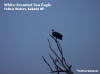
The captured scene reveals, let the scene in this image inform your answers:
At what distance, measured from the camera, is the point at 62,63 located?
400 centimetres

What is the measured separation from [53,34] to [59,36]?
15 centimetres

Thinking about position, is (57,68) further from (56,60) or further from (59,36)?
(59,36)

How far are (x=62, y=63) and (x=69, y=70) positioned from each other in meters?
0.22

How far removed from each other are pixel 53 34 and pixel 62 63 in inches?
27.4

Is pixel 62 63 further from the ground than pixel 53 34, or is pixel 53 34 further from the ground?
pixel 53 34

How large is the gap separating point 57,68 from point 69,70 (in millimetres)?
340

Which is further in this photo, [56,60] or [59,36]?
[56,60]

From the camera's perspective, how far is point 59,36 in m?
3.98

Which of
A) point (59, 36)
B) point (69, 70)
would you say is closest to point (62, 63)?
point (69, 70)

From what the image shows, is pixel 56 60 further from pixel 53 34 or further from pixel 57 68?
pixel 53 34

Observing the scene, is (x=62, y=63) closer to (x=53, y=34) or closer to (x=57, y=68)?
(x=57, y=68)

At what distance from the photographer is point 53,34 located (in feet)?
13.1

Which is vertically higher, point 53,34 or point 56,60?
point 53,34

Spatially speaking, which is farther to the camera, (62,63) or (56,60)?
(56,60)
